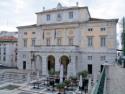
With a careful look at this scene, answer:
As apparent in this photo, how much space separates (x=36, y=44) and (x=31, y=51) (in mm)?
1466

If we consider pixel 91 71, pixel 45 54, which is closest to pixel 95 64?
pixel 91 71

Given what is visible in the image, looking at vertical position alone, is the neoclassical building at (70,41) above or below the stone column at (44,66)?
above

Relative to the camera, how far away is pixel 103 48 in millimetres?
26422

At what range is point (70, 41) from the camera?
28.5m

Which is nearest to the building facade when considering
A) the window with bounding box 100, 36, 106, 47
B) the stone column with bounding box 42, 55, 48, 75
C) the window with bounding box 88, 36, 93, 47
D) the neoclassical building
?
the neoclassical building

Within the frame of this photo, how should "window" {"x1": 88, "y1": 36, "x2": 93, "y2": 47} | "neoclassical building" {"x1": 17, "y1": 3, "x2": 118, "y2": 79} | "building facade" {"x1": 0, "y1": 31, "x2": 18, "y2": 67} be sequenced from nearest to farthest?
"neoclassical building" {"x1": 17, "y1": 3, "x2": 118, "y2": 79} → "window" {"x1": 88, "y1": 36, "x2": 93, "y2": 47} → "building facade" {"x1": 0, "y1": 31, "x2": 18, "y2": 67}

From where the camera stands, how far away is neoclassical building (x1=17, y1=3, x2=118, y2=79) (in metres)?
26.3

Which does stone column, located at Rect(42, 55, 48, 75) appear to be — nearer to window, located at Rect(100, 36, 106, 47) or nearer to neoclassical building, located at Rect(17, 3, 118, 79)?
neoclassical building, located at Rect(17, 3, 118, 79)

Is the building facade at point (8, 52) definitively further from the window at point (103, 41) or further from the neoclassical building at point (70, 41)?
the window at point (103, 41)

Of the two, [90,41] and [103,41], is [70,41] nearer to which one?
[90,41]

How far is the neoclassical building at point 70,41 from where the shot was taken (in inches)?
1035

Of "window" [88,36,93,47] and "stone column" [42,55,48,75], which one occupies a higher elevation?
"window" [88,36,93,47]

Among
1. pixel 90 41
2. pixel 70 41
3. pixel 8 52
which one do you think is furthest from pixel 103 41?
pixel 8 52

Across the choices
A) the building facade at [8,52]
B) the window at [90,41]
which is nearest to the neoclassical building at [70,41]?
the window at [90,41]
